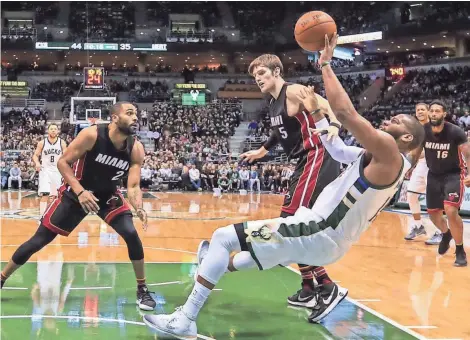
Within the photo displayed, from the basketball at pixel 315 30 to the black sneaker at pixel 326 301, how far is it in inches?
76.7

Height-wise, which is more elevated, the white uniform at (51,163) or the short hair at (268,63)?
the short hair at (268,63)

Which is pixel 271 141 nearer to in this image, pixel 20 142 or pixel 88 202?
pixel 88 202

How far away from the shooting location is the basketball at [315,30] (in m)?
3.72

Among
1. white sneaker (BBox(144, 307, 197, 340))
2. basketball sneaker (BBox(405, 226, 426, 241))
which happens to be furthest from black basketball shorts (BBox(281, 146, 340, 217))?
basketball sneaker (BBox(405, 226, 426, 241))

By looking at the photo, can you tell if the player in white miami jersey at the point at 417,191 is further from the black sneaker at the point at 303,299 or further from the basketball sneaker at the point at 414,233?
the black sneaker at the point at 303,299

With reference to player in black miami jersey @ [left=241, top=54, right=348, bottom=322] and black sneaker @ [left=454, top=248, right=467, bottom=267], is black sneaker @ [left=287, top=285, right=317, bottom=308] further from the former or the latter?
black sneaker @ [left=454, top=248, right=467, bottom=267]

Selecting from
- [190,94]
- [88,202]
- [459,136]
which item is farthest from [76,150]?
[190,94]

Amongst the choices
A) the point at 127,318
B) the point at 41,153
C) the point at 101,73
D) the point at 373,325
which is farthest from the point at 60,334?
the point at 101,73

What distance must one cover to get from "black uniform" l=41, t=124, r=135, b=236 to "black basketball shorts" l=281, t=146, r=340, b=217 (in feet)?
4.85

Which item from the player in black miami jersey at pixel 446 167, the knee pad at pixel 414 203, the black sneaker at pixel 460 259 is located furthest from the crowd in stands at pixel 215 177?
the black sneaker at pixel 460 259

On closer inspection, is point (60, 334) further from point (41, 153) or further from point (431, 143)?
point (41, 153)

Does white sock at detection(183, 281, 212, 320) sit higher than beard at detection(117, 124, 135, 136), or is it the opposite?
beard at detection(117, 124, 135, 136)

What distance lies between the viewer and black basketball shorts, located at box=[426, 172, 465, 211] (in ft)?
23.5

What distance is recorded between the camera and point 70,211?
4.86 m
